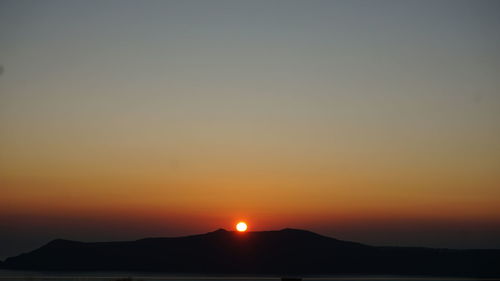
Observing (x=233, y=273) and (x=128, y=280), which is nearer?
(x=128, y=280)

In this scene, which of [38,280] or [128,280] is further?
[38,280]

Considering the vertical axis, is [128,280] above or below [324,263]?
below

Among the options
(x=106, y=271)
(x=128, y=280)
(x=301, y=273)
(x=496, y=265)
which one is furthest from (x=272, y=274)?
(x=128, y=280)

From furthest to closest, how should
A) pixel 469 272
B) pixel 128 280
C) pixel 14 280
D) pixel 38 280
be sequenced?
pixel 469 272 < pixel 38 280 < pixel 14 280 < pixel 128 280

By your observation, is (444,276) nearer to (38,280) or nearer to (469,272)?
(469,272)

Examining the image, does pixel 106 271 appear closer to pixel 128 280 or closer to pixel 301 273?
pixel 301 273

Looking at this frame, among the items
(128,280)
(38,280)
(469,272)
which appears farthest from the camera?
(469,272)

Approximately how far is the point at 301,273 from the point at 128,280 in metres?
142

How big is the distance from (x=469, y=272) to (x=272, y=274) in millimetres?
50660

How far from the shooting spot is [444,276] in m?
200

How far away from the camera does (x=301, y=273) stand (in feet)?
653

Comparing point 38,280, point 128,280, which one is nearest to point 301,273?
point 38,280

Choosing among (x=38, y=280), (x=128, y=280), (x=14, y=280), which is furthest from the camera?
(x=38, y=280)

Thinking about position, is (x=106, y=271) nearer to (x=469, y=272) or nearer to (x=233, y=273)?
(x=233, y=273)
